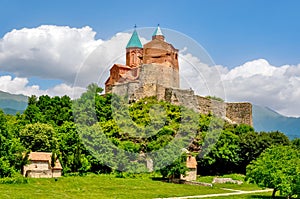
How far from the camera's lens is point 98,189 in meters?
32.5

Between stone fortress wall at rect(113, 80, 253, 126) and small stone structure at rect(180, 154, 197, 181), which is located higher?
stone fortress wall at rect(113, 80, 253, 126)

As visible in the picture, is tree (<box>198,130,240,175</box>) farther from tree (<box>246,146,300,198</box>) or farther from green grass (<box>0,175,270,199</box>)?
tree (<box>246,146,300,198</box>)

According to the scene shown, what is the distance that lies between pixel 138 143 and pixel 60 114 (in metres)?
13.2

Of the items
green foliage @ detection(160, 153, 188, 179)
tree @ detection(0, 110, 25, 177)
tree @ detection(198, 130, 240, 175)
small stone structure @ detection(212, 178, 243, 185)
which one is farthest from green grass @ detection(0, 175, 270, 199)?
tree @ detection(198, 130, 240, 175)

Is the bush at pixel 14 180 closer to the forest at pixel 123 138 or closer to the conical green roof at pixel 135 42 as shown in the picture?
the forest at pixel 123 138

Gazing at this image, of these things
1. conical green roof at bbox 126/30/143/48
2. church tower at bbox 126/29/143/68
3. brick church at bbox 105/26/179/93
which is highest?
conical green roof at bbox 126/30/143/48

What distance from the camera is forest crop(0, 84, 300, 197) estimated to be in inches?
1652

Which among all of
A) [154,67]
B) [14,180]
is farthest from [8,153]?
[154,67]

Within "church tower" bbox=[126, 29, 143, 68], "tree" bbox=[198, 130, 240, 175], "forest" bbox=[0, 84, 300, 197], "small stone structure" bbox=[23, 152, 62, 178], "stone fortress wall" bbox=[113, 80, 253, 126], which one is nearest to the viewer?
"small stone structure" bbox=[23, 152, 62, 178]

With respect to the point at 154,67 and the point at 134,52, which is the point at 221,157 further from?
the point at 134,52

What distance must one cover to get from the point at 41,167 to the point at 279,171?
21.2 m

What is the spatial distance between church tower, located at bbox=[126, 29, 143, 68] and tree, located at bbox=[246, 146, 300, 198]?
36691 millimetres

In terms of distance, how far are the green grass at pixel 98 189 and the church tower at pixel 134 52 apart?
95.3ft

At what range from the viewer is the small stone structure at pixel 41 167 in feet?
129
